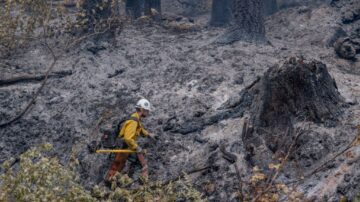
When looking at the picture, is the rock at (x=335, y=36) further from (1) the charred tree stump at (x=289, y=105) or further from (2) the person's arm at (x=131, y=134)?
(2) the person's arm at (x=131, y=134)

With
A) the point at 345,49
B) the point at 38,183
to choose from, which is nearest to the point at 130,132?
the point at 38,183

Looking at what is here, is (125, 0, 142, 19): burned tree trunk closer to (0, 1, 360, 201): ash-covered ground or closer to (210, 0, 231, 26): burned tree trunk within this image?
(0, 1, 360, 201): ash-covered ground

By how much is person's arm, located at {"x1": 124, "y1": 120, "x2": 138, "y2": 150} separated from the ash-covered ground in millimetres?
877

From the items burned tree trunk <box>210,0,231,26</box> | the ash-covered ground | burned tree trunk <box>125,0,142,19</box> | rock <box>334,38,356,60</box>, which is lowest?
the ash-covered ground

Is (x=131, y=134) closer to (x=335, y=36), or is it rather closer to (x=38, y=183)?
(x=38, y=183)

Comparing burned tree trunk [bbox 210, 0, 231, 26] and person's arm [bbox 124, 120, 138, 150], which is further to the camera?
burned tree trunk [bbox 210, 0, 231, 26]

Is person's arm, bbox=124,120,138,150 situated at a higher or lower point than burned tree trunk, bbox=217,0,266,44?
lower

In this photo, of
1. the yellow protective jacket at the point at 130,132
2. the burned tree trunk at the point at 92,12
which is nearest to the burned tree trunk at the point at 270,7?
the burned tree trunk at the point at 92,12

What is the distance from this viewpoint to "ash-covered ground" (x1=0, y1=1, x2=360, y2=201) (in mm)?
6535

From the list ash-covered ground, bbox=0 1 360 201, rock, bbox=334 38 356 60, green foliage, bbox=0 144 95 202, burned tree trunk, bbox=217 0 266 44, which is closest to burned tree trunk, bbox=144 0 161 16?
ash-covered ground, bbox=0 1 360 201

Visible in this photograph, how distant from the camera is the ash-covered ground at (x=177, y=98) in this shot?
257 inches

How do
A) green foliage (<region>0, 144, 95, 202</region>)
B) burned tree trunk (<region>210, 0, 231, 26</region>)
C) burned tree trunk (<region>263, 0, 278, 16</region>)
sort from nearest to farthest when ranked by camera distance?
green foliage (<region>0, 144, 95, 202</region>) < burned tree trunk (<region>210, 0, 231, 26</region>) < burned tree trunk (<region>263, 0, 278, 16</region>)

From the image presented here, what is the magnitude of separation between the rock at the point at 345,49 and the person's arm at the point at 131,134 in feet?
22.6

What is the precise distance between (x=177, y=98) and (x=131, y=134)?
2863 mm
